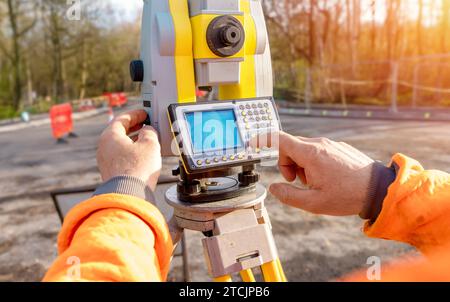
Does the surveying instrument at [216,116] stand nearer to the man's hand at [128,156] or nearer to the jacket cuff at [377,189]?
the man's hand at [128,156]

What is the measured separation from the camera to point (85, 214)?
82 centimetres

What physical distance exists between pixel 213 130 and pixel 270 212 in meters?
3.23

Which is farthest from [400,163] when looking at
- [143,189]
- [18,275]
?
[18,275]

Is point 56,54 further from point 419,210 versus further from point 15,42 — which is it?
point 419,210

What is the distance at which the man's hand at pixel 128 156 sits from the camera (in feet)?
3.20

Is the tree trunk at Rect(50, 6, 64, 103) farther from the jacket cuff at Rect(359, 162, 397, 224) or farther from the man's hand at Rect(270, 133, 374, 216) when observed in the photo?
the jacket cuff at Rect(359, 162, 397, 224)

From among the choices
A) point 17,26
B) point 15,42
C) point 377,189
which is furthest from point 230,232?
point 17,26

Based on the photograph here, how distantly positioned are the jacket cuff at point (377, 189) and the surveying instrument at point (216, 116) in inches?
12.1

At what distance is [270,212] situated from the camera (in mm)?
4359

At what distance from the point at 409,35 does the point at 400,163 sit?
14.1 m

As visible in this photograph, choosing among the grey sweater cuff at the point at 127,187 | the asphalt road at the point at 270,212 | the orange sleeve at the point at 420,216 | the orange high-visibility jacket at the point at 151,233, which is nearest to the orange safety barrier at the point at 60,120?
the asphalt road at the point at 270,212

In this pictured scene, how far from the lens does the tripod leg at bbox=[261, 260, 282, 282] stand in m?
1.27

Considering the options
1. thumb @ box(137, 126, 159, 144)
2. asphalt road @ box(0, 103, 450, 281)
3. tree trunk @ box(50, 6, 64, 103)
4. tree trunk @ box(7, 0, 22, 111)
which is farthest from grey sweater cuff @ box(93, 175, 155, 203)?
tree trunk @ box(7, 0, 22, 111)

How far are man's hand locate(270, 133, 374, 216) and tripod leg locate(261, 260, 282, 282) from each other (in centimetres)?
21
